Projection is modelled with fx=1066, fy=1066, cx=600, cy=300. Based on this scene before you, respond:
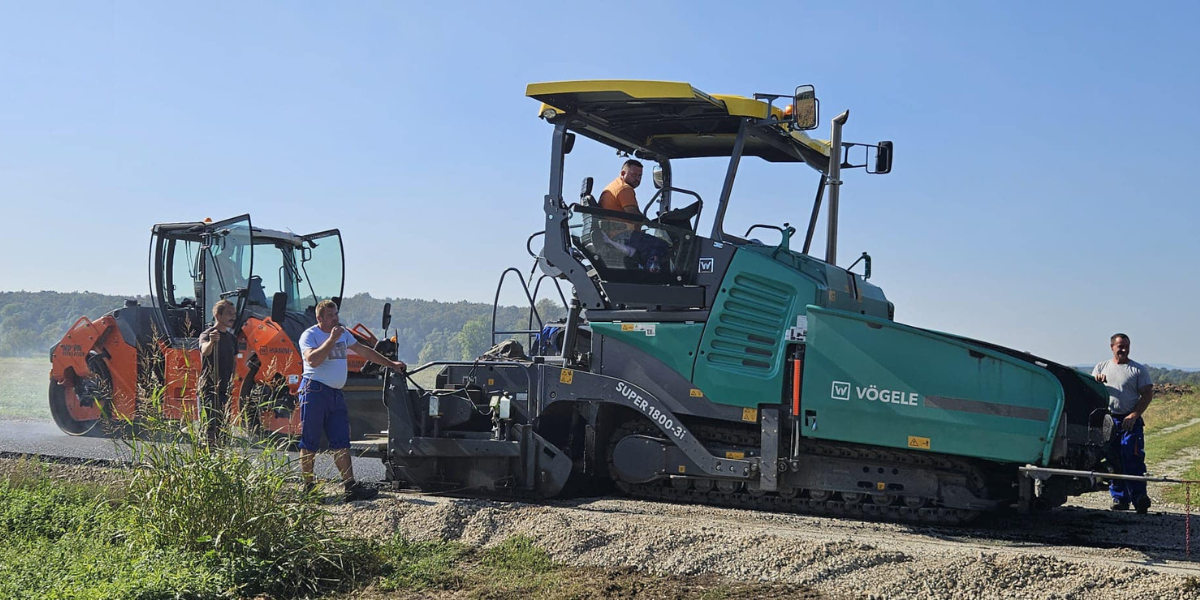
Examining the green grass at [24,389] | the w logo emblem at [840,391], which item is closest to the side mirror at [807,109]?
the w logo emblem at [840,391]

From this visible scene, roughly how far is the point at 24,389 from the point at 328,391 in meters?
17.4

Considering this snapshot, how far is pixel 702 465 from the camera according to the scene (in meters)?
7.84

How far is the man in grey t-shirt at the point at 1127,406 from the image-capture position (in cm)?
894

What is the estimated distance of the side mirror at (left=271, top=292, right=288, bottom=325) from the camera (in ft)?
44.8

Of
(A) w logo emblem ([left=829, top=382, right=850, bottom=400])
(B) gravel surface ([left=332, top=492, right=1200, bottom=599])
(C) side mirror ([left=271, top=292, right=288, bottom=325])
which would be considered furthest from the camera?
(C) side mirror ([left=271, top=292, right=288, bottom=325])

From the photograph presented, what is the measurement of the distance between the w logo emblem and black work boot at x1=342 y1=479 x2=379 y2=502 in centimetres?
345

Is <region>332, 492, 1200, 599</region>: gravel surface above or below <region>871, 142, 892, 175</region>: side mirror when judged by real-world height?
below

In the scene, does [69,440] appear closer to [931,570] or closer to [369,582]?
[369,582]

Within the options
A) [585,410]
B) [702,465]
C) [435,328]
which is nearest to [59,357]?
[585,410]

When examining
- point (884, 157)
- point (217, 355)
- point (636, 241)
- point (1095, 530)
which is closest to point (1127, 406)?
point (1095, 530)

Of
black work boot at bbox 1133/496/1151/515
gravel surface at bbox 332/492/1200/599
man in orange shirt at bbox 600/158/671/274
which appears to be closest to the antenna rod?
man in orange shirt at bbox 600/158/671/274

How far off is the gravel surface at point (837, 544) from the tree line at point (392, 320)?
6.75 feet

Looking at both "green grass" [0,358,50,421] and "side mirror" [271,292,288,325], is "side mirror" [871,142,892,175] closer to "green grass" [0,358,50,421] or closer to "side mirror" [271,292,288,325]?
"side mirror" [271,292,288,325]

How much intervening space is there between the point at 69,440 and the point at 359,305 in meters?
11.5
